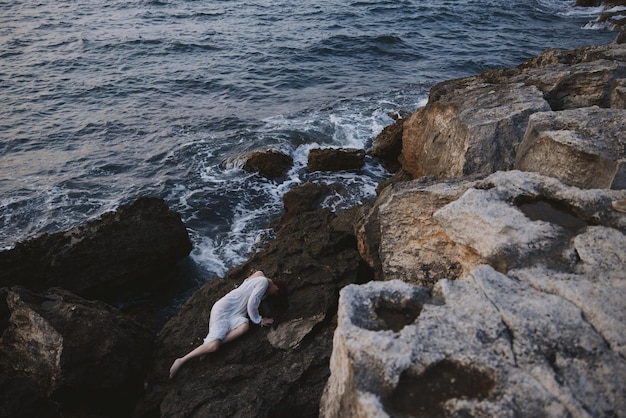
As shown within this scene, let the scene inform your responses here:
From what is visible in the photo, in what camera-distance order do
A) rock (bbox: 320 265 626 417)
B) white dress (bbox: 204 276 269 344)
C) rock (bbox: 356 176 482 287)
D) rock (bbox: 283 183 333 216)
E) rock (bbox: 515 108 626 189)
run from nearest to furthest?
rock (bbox: 320 265 626 417) < rock (bbox: 356 176 482 287) < rock (bbox: 515 108 626 189) < white dress (bbox: 204 276 269 344) < rock (bbox: 283 183 333 216)

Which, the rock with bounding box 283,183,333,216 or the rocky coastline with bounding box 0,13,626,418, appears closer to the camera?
the rocky coastline with bounding box 0,13,626,418

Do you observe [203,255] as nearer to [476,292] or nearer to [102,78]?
[476,292]

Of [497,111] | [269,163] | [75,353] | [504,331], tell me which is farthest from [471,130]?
[75,353]

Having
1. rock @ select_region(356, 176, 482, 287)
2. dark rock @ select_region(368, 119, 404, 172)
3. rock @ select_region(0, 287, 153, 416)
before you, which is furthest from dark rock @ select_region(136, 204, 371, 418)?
dark rock @ select_region(368, 119, 404, 172)

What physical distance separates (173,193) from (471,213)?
34.4ft

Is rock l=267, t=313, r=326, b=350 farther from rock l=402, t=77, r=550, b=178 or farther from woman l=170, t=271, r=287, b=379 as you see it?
rock l=402, t=77, r=550, b=178

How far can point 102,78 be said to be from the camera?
22.2 meters

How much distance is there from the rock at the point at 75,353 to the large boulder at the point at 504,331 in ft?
11.2

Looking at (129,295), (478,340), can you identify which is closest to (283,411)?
(478,340)

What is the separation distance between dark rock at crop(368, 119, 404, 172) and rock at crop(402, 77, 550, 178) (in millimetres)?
2211

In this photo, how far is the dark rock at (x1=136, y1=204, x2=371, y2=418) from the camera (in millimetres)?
5348

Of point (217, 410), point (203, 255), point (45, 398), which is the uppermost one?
point (217, 410)


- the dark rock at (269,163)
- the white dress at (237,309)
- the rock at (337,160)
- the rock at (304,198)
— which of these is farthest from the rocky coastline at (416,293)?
the dark rock at (269,163)

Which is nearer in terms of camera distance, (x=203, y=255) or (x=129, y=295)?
(x=129, y=295)
